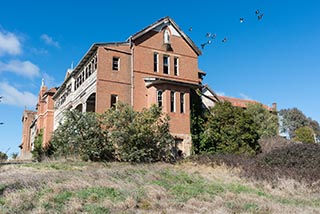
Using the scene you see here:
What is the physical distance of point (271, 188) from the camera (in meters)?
17.2

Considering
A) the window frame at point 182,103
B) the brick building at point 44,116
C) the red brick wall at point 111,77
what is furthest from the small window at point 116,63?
the brick building at point 44,116

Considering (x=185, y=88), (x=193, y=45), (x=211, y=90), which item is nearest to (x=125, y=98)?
(x=185, y=88)

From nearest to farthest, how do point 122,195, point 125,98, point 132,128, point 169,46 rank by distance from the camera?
point 122,195 → point 132,128 → point 125,98 → point 169,46

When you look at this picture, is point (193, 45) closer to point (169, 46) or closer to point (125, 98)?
point (169, 46)

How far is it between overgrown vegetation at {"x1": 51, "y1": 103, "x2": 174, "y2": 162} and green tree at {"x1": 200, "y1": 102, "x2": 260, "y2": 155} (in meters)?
5.43

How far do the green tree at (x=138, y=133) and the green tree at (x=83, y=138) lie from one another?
26.6 inches

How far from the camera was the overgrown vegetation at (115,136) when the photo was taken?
912 inches

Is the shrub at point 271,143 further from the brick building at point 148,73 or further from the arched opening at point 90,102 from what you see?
the arched opening at point 90,102

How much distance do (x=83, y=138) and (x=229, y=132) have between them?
37.9 ft

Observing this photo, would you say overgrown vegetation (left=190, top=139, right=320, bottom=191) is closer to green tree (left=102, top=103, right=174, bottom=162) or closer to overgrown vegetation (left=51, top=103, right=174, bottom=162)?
green tree (left=102, top=103, right=174, bottom=162)

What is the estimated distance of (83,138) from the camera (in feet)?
76.8

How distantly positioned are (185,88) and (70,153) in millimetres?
10737

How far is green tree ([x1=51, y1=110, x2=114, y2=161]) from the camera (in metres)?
23.2

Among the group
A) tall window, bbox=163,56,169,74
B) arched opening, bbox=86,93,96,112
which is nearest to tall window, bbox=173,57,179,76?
tall window, bbox=163,56,169,74
